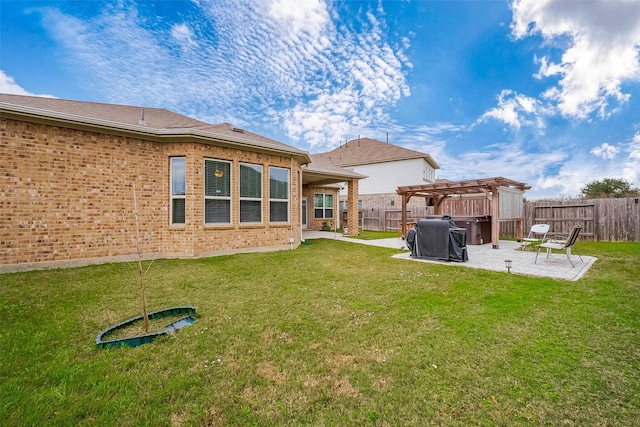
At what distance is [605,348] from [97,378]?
4.98 metres

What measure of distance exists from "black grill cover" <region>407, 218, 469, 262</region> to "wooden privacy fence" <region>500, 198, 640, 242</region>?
844cm

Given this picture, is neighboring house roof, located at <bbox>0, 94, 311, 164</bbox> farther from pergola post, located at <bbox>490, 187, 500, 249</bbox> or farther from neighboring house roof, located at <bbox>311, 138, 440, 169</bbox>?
neighboring house roof, located at <bbox>311, 138, 440, 169</bbox>

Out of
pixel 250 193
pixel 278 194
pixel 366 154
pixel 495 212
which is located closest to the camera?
pixel 250 193

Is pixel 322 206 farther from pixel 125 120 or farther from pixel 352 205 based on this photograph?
pixel 125 120

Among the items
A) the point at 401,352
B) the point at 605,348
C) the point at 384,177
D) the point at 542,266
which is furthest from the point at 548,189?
the point at 401,352

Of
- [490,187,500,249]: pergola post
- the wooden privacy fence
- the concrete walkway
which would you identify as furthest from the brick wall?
the wooden privacy fence

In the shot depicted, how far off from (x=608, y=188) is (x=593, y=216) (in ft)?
45.6

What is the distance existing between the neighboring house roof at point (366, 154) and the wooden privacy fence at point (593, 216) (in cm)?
968

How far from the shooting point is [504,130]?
17.1 m

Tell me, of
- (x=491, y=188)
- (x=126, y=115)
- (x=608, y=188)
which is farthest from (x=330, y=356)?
(x=608, y=188)

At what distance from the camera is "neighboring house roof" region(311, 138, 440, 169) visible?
21938 millimetres

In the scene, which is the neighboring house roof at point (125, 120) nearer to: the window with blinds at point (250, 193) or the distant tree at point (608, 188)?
the window with blinds at point (250, 193)

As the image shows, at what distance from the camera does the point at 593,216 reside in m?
11.6

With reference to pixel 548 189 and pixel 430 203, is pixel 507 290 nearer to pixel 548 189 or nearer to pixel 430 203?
pixel 430 203
